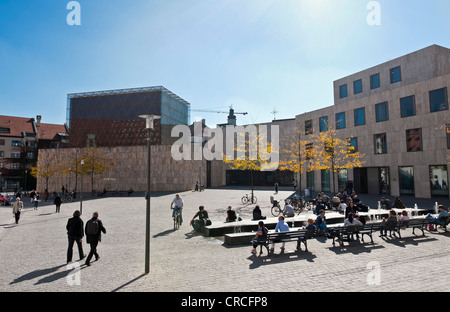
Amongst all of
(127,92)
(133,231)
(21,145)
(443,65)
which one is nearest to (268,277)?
(133,231)

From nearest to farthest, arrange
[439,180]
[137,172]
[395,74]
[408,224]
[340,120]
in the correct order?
[408,224] < [439,180] < [395,74] < [340,120] < [137,172]

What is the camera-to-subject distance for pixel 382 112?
30.8 meters

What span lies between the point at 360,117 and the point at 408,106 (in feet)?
18.8

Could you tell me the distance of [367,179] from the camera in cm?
3331

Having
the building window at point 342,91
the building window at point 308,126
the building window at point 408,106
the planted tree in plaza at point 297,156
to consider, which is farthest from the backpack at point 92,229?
the building window at point 342,91

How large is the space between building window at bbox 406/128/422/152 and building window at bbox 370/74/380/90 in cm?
950

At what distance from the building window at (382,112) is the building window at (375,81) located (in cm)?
528

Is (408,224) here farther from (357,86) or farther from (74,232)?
(357,86)

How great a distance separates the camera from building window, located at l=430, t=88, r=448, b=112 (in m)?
25.0

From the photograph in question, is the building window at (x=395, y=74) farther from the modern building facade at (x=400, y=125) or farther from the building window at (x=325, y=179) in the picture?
the building window at (x=325, y=179)

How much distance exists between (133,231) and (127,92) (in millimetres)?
47806

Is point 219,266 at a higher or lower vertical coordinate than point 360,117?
lower

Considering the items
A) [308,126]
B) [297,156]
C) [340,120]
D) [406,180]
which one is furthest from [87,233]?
[308,126]
